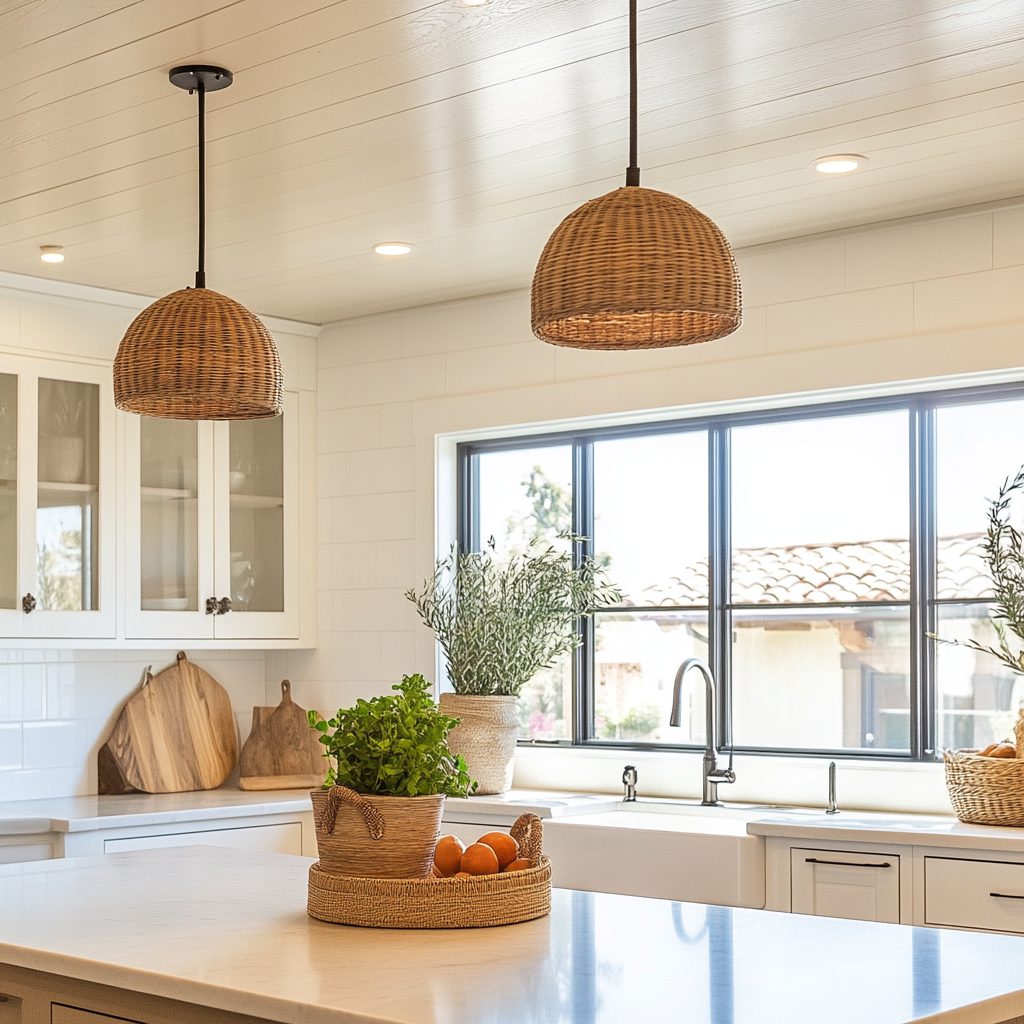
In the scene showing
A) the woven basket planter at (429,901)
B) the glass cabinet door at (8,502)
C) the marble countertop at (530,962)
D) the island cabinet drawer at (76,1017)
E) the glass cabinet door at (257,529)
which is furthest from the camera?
the glass cabinet door at (257,529)

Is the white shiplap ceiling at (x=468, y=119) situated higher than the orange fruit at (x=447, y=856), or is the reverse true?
the white shiplap ceiling at (x=468, y=119)

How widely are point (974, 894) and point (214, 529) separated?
2844 millimetres

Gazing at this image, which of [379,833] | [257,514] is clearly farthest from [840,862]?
[257,514]

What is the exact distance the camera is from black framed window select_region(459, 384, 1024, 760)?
13.2 ft

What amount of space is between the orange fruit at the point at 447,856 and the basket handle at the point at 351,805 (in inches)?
4.1

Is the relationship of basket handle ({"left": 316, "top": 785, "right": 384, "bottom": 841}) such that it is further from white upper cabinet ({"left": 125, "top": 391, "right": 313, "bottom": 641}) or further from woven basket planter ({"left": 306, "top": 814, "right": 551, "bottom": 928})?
white upper cabinet ({"left": 125, "top": 391, "right": 313, "bottom": 641})

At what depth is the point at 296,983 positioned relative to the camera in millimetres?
1826

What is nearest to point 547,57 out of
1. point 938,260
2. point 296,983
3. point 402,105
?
point 402,105

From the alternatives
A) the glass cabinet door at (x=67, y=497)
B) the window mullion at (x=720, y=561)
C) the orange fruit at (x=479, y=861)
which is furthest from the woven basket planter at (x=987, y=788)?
the glass cabinet door at (x=67, y=497)

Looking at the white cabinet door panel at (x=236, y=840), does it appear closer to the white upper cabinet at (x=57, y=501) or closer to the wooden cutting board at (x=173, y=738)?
the wooden cutting board at (x=173, y=738)

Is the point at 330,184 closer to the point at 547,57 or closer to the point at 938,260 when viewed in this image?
the point at 547,57

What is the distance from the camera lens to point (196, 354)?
246 cm

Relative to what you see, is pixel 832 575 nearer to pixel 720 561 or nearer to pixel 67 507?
pixel 720 561

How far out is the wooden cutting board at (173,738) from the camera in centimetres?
485
